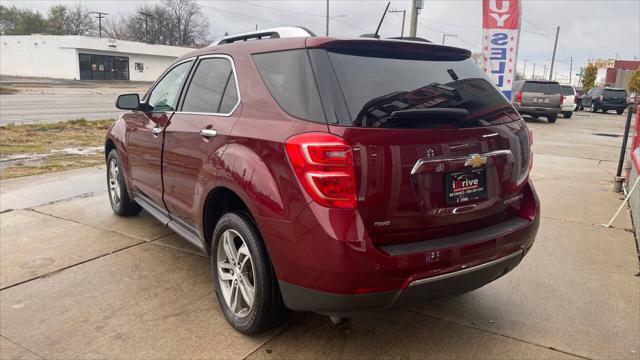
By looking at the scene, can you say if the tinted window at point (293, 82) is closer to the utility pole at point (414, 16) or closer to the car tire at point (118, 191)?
the car tire at point (118, 191)

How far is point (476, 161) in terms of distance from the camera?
2660 millimetres

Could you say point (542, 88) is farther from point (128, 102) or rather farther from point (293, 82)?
point (293, 82)

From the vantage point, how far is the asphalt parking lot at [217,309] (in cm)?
291

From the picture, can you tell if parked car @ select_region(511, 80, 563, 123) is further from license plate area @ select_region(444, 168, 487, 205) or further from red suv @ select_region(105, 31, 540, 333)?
license plate area @ select_region(444, 168, 487, 205)

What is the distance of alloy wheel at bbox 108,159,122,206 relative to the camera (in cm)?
522

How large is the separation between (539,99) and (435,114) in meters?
18.6

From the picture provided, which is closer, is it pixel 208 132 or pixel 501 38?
pixel 208 132


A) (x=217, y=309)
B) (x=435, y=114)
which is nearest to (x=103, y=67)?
(x=217, y=309)

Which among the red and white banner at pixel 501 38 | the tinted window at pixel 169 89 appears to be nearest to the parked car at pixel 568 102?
the red and white banner at pixel 501 38

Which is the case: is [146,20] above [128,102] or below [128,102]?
above

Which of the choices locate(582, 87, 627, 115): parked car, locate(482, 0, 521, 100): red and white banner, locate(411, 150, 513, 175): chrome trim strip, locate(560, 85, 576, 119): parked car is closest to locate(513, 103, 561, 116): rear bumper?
locate(560, 85, 576, 119): parked car

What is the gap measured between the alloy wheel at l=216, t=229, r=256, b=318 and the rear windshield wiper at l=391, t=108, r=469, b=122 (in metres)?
1.16

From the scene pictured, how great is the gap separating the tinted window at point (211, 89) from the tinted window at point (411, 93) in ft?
2.88

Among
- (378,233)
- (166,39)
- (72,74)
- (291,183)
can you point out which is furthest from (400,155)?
(166,39)
